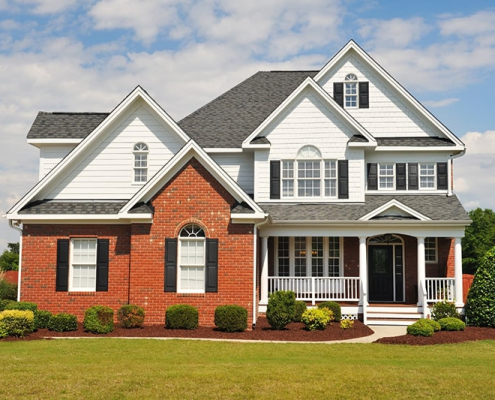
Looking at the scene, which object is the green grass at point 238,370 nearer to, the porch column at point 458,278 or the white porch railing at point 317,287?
the porch column at point 458,278

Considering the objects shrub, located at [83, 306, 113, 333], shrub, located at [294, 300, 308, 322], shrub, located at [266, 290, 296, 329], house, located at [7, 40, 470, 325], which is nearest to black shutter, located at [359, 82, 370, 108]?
house, located at [7, 40, 470, 325]

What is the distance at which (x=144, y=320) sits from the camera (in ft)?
66.8

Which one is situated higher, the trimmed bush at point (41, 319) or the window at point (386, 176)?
the window at point (386, 176)

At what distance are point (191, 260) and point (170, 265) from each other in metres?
0.72

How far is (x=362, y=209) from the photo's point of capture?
24.5 meters

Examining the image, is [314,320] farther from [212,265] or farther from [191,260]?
[191,260]

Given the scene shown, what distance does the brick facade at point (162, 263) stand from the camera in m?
20.4

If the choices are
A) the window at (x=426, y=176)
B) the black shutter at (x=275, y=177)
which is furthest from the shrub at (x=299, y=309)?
the window at (x=426, y=176)

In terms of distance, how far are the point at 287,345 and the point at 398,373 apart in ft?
15.4

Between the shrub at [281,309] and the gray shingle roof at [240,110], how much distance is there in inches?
330

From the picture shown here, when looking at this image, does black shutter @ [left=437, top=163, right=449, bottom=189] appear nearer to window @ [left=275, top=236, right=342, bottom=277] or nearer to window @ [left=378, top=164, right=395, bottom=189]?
window @ [left=378, top=164, right=395, bottom=189]

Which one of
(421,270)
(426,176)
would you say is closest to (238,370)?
(421,270)

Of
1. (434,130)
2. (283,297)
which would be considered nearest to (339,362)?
(283,297)

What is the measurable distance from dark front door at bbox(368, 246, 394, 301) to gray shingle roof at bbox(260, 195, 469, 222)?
2.12m
